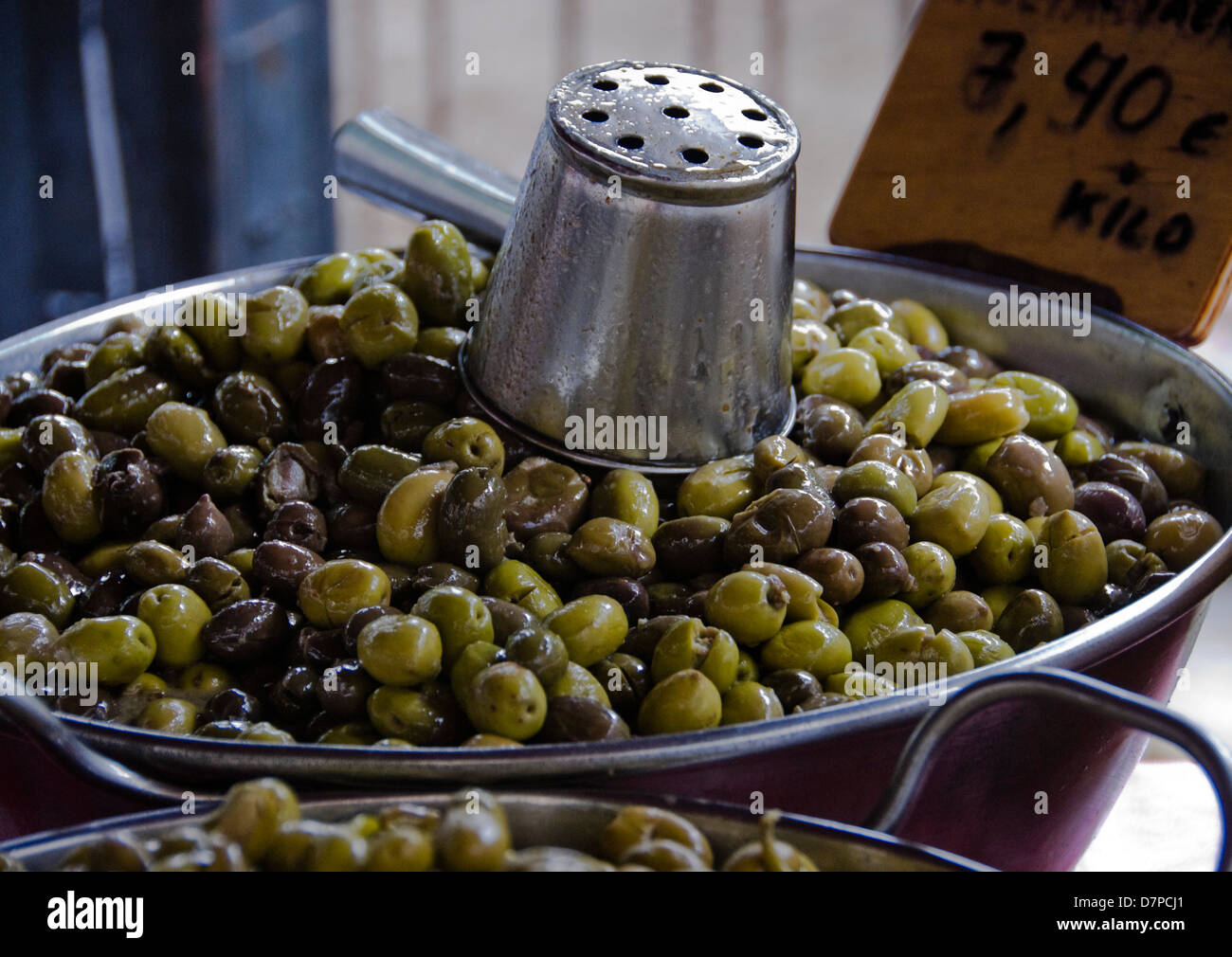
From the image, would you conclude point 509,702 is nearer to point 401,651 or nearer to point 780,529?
point 401,651

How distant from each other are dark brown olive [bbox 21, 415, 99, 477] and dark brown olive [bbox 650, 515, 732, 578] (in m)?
0.75

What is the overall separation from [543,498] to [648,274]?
300 millimetres

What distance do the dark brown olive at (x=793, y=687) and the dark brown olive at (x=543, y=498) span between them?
0.33m

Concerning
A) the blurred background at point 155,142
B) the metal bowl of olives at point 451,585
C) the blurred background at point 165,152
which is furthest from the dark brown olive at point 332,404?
the blurred background at point 165,152

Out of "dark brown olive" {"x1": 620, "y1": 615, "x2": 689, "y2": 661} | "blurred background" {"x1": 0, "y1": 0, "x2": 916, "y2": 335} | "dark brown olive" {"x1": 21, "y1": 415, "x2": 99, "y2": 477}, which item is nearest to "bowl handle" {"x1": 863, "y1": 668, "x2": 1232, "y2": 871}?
"dark brown olive" {"x1": 620, "y1": 615, "x2": 689, "y2": 661}

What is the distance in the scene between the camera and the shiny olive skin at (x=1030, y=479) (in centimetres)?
162

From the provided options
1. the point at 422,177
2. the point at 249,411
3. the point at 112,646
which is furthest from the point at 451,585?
the point at 422,177

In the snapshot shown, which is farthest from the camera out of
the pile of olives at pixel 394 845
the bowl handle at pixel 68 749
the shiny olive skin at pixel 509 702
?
the shiny olive skin at pixel 509 702

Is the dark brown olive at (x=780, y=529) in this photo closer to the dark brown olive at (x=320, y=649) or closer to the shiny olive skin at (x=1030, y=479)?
the shiny olive skin at (x=1030, y=479)

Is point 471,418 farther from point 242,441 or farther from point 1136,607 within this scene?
point 1136,607

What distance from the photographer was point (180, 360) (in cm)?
170

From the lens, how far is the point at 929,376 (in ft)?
5.86

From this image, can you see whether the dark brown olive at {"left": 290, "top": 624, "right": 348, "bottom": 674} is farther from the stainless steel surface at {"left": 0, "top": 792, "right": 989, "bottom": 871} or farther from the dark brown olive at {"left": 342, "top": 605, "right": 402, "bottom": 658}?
the stainless steel surface at {"left": 0, "top": 792, "right": 989, "bottom": 871}

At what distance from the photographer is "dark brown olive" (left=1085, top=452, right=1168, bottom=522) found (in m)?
1.67
